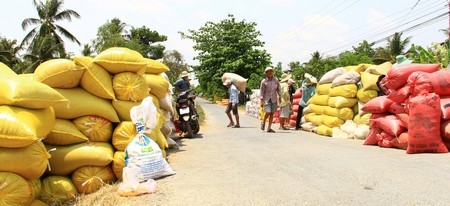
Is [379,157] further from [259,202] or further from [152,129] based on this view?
[152,129]

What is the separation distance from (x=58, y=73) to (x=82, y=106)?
48cm

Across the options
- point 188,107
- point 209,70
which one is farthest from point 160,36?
point 188,107

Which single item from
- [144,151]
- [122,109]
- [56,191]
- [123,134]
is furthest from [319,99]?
[56,191]

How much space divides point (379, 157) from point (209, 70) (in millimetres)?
34544

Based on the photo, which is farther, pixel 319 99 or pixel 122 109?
pixel 319 99

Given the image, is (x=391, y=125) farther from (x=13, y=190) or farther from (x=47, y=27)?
(x=47, y=27)

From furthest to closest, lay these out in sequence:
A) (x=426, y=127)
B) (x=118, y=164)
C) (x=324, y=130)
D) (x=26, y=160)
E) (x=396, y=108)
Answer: (x=324, y=130), (x=396, y=108), (x=426, y=127), (x=118, y=164), (x=26, y=160)

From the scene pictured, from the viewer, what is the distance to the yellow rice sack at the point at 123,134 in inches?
198

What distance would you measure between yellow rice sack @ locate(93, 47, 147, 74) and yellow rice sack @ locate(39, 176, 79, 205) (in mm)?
1545

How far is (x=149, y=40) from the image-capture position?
166 feet

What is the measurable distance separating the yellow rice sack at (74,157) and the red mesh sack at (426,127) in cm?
433

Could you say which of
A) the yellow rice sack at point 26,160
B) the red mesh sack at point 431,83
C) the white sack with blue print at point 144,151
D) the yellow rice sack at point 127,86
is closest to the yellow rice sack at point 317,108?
the red mesh sack at point 431,83

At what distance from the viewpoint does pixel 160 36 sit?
5134 centimetres

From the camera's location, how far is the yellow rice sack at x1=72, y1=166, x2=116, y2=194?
183 inches
